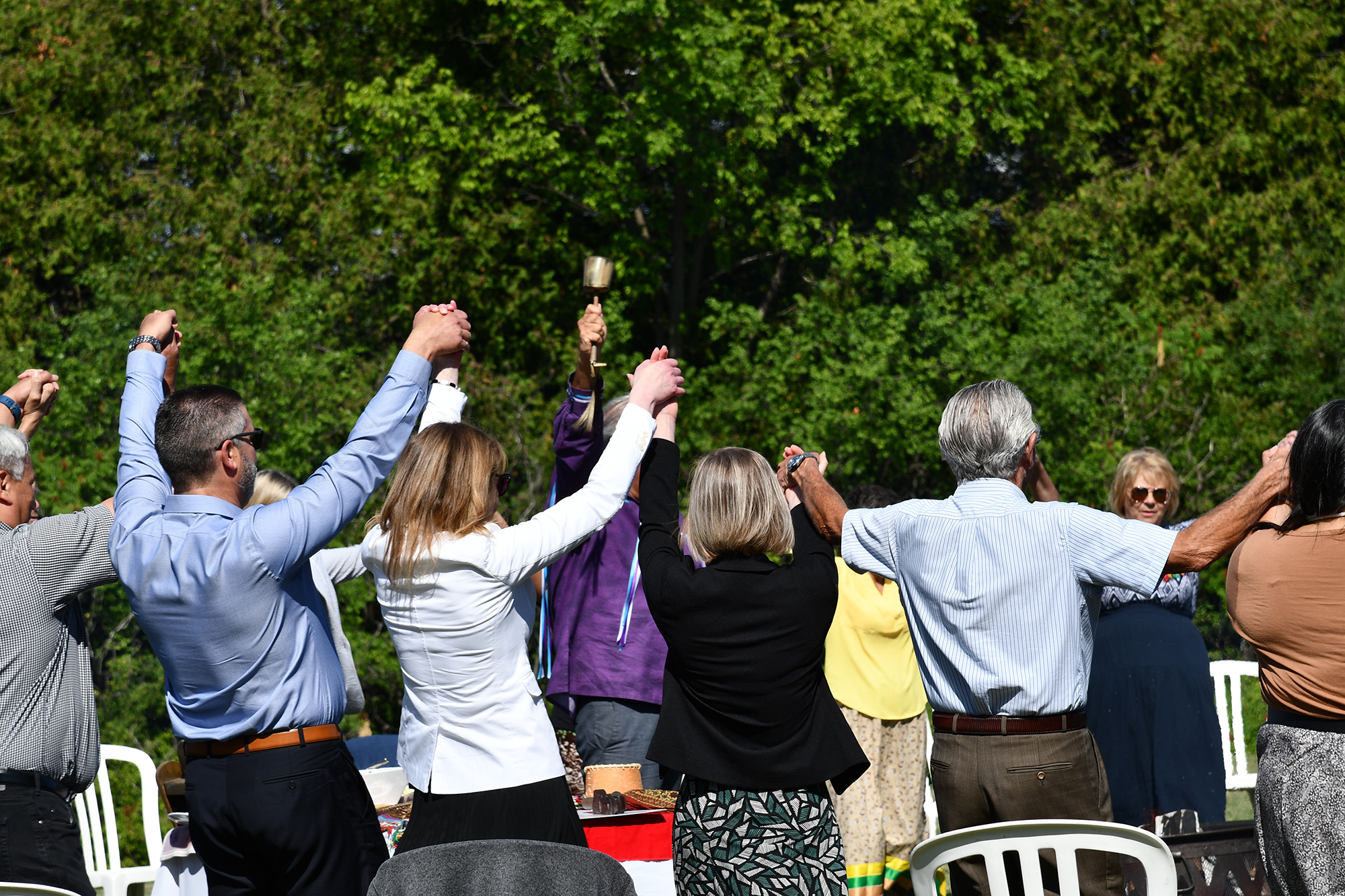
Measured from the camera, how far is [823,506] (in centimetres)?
316

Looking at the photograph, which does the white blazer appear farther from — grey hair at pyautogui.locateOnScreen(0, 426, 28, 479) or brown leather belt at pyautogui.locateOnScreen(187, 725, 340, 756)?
grey hair at pyautogui.locateOnScreen(0, 426, 28, 479)

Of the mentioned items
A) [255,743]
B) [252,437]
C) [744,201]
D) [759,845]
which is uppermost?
[744,201]

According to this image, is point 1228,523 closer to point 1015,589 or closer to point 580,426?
point 1015,589

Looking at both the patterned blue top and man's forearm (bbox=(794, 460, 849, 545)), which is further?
the patterned blue top

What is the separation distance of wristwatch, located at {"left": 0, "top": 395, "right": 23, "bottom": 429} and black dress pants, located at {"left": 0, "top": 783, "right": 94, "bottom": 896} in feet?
3.56

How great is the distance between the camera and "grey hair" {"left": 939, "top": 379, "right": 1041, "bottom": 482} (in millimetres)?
3020

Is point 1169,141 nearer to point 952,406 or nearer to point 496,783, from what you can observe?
point 952,406

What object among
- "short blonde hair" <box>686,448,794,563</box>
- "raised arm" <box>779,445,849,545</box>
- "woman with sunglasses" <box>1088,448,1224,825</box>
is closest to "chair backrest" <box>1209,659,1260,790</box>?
"woman with sunglasses" <box>1088,448,1224,825</box>

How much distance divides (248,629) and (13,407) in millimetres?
1427

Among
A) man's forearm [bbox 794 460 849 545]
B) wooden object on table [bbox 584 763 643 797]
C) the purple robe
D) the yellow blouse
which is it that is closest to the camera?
man's forearm [bbox 794 460 849 545]

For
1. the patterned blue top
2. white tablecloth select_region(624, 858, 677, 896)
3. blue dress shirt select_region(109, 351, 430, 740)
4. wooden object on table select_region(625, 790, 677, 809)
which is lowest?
white tablecloth select_region(624, 858, 677, 896)

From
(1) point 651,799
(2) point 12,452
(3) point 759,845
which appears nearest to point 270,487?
(2) point 12,452

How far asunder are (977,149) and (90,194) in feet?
29.4

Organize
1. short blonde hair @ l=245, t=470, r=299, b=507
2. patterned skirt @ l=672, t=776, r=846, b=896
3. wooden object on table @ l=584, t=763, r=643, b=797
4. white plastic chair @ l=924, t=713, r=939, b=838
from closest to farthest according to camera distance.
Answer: patterned skirt @ l=672, t=776, r=846, b=896 < wooden object on table @ l=584, t=763, r=643, b=797 < short blonde hair @ l=245, t=470, r=299, b=507 < white plastic chair @ l=924, t=713, r=939, b=838
